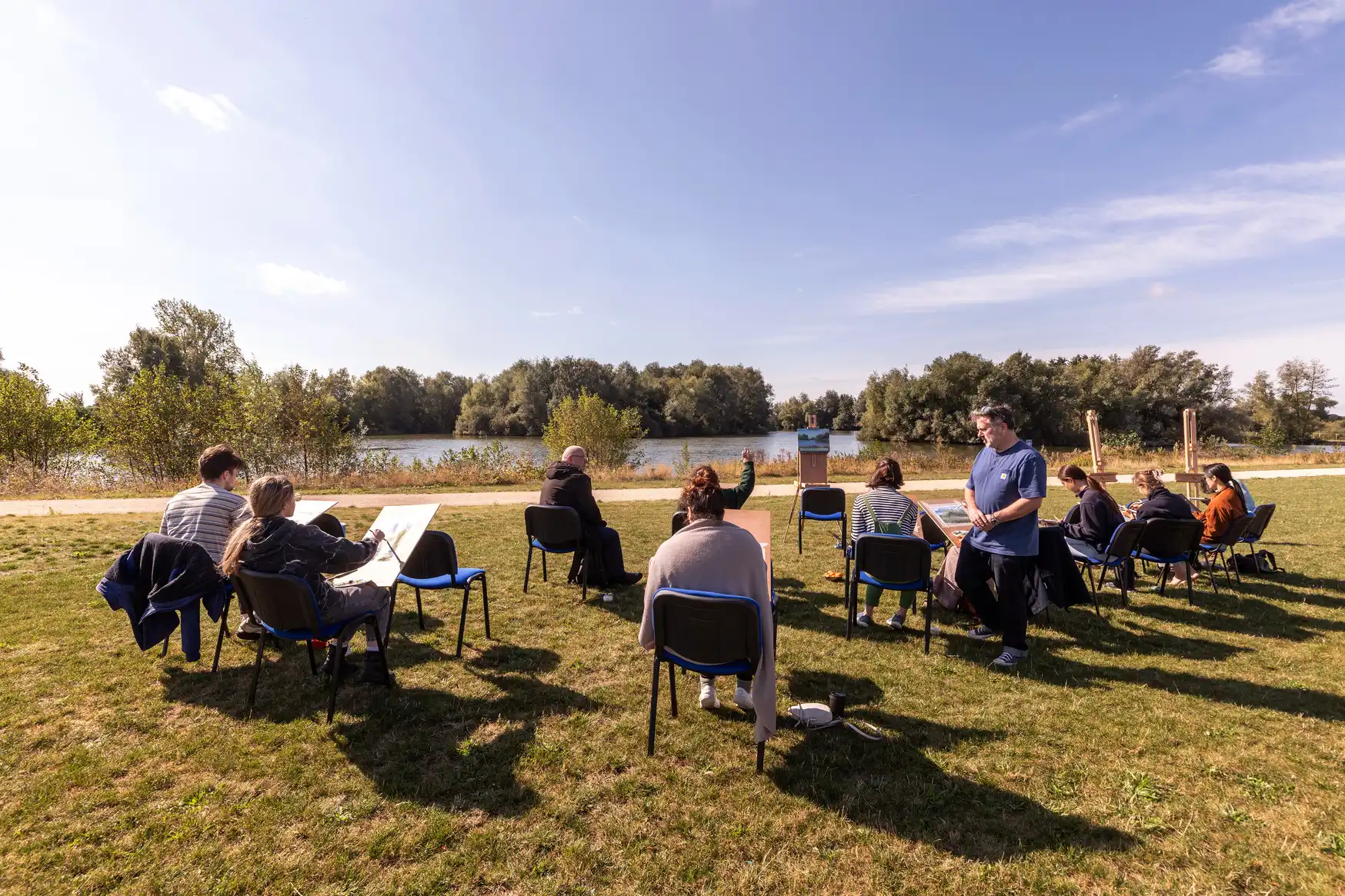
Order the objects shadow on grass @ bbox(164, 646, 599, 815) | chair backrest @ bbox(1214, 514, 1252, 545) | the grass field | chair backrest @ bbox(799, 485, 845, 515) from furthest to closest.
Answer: chair backrest @ bbox(799, 485, 845, 515) → chair backrest @ bbox(1214, 514, 1252, 545) → shadow on grass @ bbox(164, 646, 599, 815) → the grass field

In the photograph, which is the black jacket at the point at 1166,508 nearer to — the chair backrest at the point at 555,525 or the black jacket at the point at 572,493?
the black jacket at the point at 572,493

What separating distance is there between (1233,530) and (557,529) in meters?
7.23

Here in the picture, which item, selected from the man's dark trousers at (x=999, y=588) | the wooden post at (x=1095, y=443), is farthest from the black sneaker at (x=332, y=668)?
the wooden post at (x=1095, y=443)

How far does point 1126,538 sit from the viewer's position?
5.29 metres

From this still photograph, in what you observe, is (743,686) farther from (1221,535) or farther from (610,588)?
(1221,535)

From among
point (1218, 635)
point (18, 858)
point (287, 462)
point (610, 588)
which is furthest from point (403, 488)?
point (1218, 635)

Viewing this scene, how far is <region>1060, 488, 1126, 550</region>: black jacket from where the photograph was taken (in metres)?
5.66

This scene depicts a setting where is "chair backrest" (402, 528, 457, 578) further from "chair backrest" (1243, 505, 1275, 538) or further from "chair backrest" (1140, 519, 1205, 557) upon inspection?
"chair backrest" (1243, 505, 1275, 538)

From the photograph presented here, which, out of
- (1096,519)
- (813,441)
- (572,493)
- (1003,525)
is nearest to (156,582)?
(572,493)

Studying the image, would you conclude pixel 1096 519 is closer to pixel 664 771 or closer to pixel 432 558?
pixel 664 771

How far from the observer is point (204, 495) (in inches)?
159

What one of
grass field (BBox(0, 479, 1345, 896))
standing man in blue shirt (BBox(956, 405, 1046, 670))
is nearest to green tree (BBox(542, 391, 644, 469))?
grass field (BBox(0, 479, 1345, 896))

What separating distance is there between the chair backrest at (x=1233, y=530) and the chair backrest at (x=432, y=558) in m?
7.85

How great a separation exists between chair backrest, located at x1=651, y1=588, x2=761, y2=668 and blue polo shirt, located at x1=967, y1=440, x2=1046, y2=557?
90.4 inches
